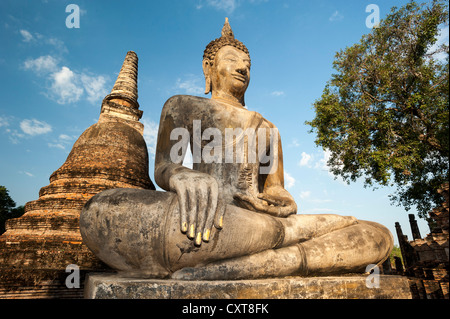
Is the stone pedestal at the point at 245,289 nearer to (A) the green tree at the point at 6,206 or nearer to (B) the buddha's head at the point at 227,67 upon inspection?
(B) the buddha's head at the point at 227,67

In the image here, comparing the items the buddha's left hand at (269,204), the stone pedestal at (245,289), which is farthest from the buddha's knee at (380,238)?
the buddha's left hand at (269,204)

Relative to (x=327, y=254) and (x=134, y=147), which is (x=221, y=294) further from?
(x=134, y=147)

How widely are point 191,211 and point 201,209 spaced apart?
61 mm

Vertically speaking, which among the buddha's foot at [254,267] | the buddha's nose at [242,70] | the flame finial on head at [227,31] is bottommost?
the buddha's foot at [254,267]

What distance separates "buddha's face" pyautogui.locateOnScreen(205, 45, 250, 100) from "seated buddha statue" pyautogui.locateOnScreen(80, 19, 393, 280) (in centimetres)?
2

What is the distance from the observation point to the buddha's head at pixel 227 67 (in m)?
3.02

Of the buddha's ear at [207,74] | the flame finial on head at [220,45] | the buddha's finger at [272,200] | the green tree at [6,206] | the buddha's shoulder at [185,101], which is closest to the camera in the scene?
the buddha's finger at [272,200]

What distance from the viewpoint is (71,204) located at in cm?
639

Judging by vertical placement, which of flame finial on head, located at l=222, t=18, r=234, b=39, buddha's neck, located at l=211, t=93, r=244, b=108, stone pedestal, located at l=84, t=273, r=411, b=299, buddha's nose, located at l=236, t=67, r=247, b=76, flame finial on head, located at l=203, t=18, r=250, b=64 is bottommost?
stone pedestal, located at l=84, t=273, r=411, b=299

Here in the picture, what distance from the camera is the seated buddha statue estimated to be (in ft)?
5.37

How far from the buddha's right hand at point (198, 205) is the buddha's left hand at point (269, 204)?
0.48 m

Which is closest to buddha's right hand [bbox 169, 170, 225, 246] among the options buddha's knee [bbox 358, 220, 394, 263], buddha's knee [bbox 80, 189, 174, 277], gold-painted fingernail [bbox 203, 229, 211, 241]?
gold-painted fingernail [bbox 203, 229, 211, 241]

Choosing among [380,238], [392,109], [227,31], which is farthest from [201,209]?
[392,109]

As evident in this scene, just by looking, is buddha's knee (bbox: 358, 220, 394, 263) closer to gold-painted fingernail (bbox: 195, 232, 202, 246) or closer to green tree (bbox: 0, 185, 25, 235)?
gold-painted fingernail (bbox: 195, 232, 202, 246)
